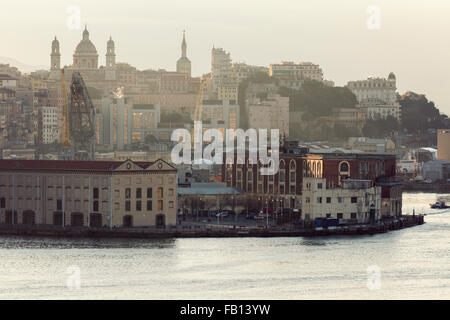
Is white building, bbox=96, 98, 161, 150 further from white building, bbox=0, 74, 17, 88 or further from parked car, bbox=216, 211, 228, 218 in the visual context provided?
parked car, bbox=216, 211, 228, 218

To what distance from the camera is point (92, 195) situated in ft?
130

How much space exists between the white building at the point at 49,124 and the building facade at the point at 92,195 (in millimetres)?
50585

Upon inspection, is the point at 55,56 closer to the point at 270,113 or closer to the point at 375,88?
the point at 270,113

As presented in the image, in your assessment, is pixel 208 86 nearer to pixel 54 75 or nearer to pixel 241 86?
pixel 241 86

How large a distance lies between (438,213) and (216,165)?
12500 millimetres

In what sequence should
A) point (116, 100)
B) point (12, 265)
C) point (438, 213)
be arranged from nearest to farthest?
point (12, 265) → point (438, 213) → point (116, 100)

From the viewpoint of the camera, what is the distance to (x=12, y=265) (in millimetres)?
33406

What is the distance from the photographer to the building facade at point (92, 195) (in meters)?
39.6

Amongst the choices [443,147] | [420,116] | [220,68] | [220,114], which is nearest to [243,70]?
[220,68]

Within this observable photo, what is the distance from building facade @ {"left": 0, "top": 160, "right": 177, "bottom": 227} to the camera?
3956cm

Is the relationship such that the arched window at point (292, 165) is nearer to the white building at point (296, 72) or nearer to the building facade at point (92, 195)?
the building facade at point (92, 195)

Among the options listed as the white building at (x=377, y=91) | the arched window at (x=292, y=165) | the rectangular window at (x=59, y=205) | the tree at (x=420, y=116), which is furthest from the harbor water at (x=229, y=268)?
the white building at (x=377, y=91)
